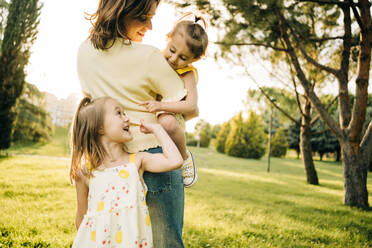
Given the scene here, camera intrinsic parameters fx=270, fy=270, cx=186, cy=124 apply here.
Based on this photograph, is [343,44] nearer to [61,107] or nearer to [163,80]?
[163,80]

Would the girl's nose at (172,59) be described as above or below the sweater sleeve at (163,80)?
above

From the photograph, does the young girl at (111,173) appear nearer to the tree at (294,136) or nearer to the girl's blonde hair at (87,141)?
the girl's blonde hair at (87,141)

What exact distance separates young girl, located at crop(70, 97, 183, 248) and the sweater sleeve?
0.54 ft

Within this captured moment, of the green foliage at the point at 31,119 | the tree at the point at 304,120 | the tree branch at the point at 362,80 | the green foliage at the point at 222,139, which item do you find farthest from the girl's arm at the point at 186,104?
the green foliage at the point at 222,139

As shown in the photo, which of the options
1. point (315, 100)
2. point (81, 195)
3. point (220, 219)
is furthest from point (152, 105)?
point (315, 100)

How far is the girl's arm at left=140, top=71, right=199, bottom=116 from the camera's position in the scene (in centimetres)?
121

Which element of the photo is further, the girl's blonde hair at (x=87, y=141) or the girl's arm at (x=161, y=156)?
the girl's blonde hair at (x=87, y=141)

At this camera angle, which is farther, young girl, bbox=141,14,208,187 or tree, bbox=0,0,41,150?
tree, bbox=0,0,41,150

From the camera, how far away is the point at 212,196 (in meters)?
6.61

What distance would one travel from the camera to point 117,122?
1.21m

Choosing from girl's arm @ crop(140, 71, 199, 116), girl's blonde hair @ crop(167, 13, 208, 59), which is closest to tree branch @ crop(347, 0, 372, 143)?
girl's blonde hair @ crop(167, 13, 208, 59)

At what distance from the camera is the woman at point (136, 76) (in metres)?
1.16

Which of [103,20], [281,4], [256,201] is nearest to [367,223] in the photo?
[256,201]

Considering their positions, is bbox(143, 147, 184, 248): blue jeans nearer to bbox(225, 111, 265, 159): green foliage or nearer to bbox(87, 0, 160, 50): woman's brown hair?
bbox(87, 0, 160, 50): woman's brown hair
